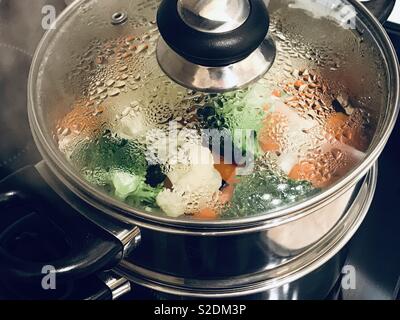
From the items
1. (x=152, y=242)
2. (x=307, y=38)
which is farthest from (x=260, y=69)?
(x=152, y=242)

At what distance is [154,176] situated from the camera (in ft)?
3.78

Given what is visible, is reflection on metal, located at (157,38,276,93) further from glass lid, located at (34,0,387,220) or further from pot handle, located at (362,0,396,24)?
pot handle, located at (362,0,396,24)

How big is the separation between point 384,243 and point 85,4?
0.92 metres

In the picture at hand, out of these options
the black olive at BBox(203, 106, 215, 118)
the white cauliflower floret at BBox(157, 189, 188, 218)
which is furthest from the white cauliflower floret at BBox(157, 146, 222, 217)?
the black olive at BBox(203, 106, 215, 118)

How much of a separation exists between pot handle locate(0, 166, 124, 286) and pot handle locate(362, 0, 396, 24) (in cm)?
80

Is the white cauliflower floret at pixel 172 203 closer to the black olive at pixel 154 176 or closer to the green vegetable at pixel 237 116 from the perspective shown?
the black olive at pixel 154 176

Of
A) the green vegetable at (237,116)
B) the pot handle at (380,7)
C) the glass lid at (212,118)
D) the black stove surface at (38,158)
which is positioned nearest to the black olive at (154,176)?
the glass lid at (212,118)

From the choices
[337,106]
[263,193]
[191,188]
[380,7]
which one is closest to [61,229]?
[191,188]

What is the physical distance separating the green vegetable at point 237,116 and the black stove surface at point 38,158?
0.41 m

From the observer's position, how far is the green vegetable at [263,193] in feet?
3.62

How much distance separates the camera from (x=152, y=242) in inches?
43.8

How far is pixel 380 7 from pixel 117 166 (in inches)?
28.5
